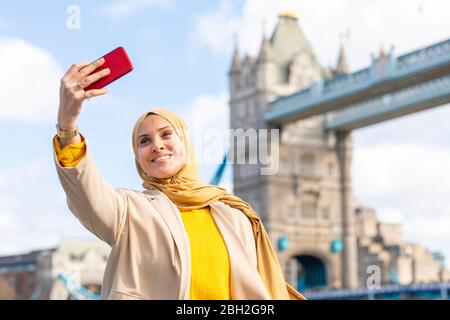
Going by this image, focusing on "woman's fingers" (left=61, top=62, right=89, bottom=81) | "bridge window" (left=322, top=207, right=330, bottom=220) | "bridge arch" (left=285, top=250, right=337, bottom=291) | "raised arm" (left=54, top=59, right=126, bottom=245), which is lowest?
"bridge arch" (left=285, top=250, right=337, bottom=291)

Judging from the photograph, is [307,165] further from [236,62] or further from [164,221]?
[164,221]

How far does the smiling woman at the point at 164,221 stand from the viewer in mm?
2766

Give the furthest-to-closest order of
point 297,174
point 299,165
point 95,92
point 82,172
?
point 299,165
point 297,174
point 82,172
point 95,92

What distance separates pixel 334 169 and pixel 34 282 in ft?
89.3

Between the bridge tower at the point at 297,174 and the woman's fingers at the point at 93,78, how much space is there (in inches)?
1898

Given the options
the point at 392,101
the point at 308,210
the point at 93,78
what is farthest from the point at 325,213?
the point at 93,78

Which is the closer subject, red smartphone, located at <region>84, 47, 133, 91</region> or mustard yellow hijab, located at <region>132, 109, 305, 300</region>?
red smartphone, located at <region>84, 47, 133, 91</region>

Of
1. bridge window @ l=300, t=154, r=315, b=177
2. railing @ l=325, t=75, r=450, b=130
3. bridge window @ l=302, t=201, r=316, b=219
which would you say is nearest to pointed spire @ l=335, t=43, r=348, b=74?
railing @ l=325, t=75, r=450, b=130

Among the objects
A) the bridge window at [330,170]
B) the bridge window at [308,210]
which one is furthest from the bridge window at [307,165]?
the bridge window at [308,210]

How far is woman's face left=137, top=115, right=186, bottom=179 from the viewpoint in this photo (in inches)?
122

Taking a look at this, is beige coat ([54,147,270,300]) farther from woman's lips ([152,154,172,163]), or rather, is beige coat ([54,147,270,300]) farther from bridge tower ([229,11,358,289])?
bridge tower ([229,11,358,289])

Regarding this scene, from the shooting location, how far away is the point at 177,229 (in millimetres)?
2947

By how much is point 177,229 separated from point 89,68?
22.3 inches
